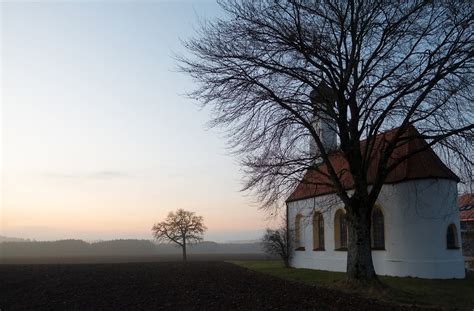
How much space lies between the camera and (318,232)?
33719mm

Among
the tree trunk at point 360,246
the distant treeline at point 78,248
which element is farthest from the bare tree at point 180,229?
the tree trunk at point 360,246

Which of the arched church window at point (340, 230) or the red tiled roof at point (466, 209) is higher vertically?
the red tiled roof at point (466, 209)

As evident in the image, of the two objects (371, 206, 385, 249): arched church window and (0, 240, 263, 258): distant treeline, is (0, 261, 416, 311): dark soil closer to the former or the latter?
(371, 206, 385, 249): arched church window

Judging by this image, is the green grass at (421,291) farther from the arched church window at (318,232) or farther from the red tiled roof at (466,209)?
the red tiled roof at (466,209)

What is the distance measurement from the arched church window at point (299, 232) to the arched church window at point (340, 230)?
5116mm

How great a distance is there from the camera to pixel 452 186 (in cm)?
2595

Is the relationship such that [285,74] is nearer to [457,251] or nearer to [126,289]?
[126,289]

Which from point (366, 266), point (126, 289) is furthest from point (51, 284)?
point (366, 266)

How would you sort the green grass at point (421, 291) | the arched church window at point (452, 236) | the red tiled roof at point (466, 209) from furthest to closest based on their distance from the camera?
the red tiled roof at point (466, 209) < the arched church window at point (452, 236) < the green grass at point (421, 291)

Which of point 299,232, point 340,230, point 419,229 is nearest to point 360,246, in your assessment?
point 419,229

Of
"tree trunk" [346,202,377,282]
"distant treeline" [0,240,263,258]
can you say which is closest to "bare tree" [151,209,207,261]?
"distant treeline" [0,240,263,258]

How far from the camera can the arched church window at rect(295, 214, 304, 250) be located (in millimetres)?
35906

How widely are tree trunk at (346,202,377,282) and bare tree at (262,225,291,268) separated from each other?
51.0ft

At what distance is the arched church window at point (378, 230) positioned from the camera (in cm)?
2695
